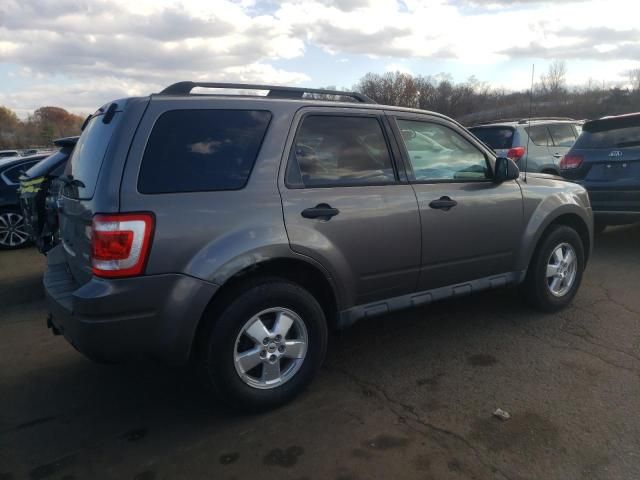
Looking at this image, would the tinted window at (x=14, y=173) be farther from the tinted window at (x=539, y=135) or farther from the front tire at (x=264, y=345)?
the tinted window at (x=539, y=135)

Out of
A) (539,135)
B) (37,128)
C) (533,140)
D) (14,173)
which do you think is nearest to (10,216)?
(14,173)

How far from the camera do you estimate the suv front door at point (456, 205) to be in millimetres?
3797

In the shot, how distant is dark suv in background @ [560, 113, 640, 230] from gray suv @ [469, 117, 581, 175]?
1.95m

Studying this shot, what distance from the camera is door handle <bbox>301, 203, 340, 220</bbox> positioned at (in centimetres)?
320

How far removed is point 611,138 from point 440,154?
13.2 ft

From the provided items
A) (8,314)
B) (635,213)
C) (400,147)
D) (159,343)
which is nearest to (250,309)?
(159,343)

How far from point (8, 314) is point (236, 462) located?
3.71 m

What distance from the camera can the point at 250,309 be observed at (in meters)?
3.02

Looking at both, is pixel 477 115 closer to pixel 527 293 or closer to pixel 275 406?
pixel 527 293

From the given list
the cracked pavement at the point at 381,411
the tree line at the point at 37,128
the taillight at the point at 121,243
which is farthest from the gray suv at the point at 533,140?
the tree line at the point at 37,128

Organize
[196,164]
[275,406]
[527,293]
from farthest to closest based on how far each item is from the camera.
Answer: [527,293] → [275,406] → [196,164]

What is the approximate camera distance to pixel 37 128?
7231 cm

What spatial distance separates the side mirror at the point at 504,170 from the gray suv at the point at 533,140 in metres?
5.11

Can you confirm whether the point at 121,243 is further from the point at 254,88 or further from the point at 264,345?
the point at 254,88
